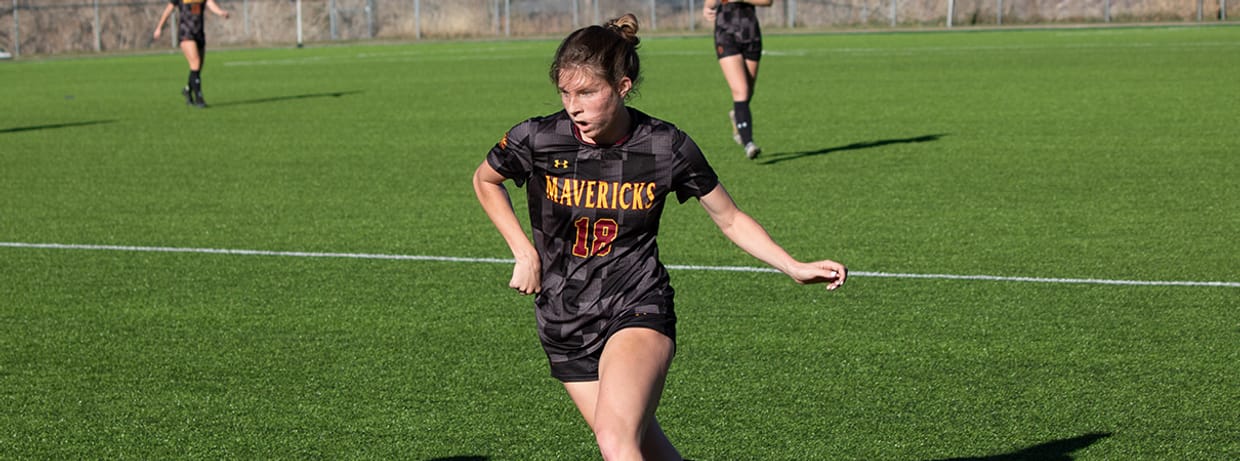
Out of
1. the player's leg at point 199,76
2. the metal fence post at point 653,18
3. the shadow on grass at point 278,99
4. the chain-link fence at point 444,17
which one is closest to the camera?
the player's leg at point 199,76

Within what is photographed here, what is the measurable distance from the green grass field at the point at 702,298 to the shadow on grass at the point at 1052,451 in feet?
0.05

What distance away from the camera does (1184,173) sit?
1233 cm

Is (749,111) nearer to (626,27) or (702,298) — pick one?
(702,298)

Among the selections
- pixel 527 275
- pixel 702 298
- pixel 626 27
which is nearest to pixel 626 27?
pixel 626 27

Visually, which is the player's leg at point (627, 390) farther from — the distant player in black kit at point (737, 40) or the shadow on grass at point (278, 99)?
the shadow on grass at point (278, 99)

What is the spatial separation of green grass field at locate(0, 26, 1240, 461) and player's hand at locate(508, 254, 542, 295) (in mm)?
1297

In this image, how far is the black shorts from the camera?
14.0ft

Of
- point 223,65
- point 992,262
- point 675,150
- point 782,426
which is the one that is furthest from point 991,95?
point 223,65

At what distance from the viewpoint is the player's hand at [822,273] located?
4.02 metres

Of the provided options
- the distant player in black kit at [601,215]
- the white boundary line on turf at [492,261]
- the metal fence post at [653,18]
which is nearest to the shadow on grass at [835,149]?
the white boundary line on turf at [492,261]

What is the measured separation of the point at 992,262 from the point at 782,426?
3.52 metres

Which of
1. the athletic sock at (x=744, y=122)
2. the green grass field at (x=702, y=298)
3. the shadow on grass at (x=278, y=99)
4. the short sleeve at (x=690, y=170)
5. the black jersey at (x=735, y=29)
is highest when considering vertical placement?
the black jersey at (x=735, y=29)

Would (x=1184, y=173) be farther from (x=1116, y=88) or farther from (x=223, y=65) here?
(x=223, y=65)

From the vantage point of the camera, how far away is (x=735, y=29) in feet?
43.9
